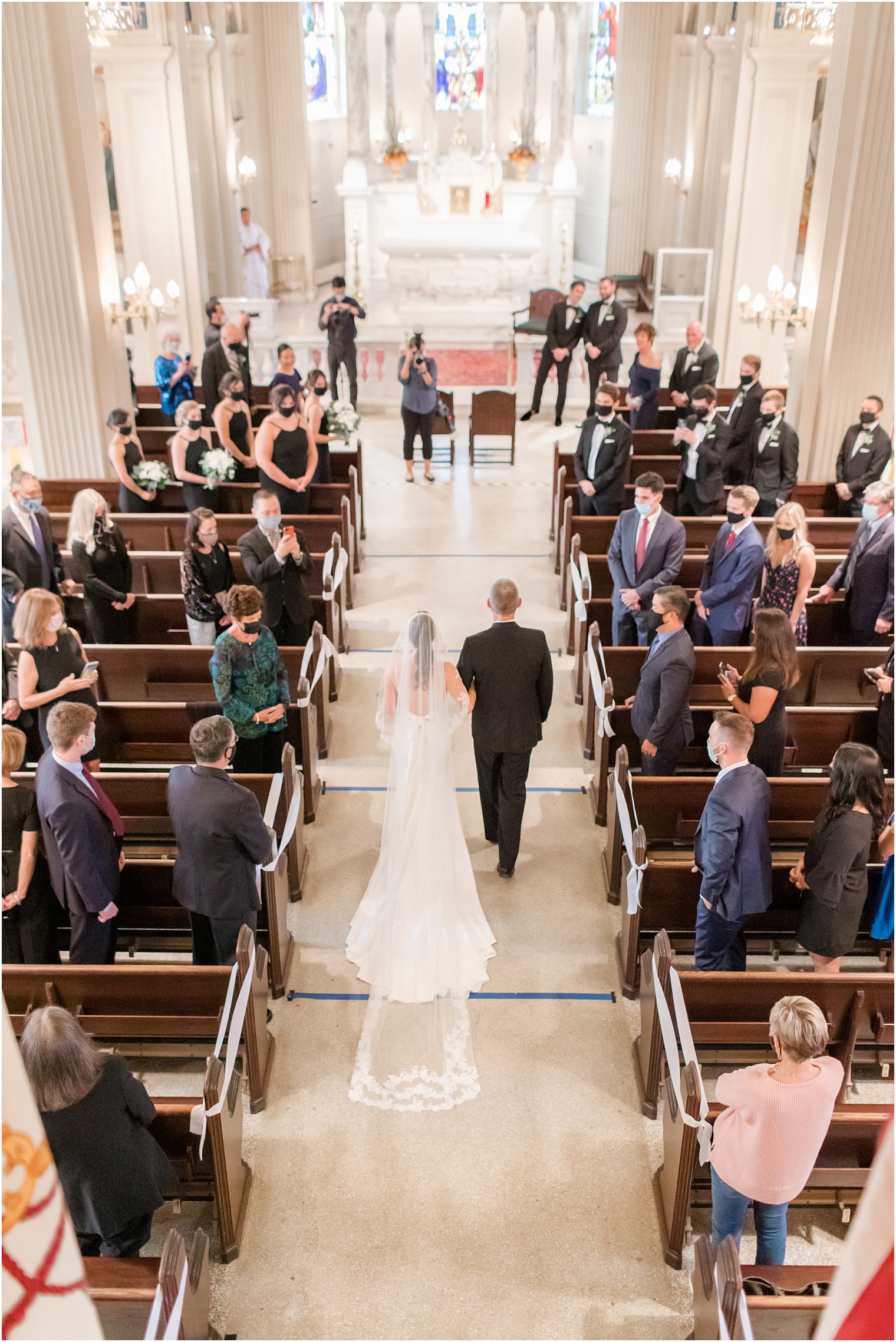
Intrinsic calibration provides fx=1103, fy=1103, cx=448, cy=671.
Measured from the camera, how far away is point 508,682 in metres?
5.65

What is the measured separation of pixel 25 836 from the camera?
457cm

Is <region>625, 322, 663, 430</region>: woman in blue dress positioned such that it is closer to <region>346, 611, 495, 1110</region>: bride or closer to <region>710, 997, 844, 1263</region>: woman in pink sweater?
<region>346, 611, 495, 1110</region>: bride

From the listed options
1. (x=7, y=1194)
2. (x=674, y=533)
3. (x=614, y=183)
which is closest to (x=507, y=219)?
(x=614, y=183)

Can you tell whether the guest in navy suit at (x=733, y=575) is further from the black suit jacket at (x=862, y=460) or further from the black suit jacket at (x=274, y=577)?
the black suit jacket at (x=274, y=577)

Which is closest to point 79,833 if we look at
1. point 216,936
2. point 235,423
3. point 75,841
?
point 75,841

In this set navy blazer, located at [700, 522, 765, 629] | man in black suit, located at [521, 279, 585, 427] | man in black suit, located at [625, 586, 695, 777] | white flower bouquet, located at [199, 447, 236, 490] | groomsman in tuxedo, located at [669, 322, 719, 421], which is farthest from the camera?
man in black suit, located at [521, 279, 585, 427]

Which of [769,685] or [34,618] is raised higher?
[34,618]

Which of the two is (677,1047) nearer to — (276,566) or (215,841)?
(215,841)

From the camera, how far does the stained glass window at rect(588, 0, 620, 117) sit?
21938 mm

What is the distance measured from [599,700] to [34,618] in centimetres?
311

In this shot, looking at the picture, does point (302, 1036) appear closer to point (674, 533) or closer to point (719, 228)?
point (674, 533)

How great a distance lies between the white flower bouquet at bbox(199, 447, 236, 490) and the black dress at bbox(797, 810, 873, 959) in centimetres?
527

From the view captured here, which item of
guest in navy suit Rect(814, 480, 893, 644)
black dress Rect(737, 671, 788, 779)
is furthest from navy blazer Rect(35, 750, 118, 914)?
guest in navy suit Rect(814, 480, 893, 644)

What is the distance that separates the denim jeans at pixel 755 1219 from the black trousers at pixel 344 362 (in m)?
11.4
